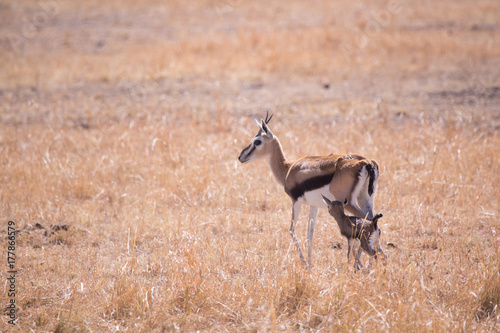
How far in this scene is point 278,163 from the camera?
6.43 meters

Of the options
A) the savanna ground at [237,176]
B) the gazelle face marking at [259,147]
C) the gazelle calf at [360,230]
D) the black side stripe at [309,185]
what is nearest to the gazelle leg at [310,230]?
the savanna ground at [237,176]

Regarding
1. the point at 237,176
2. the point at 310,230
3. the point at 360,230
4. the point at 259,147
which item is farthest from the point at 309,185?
the point at 237,176

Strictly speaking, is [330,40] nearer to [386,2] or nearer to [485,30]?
[485,30]

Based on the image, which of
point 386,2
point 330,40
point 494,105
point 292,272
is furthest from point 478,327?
point 386,2

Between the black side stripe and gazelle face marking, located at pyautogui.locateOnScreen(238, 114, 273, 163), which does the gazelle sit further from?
gazelle face marking, located at pyautogui.locateOnScreen(238, 114, 273, 163)

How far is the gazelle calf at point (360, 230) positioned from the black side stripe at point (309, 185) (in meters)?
0.33

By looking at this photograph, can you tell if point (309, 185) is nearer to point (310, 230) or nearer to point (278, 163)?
point (310, 230)

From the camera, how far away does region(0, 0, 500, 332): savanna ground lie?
4520 mm

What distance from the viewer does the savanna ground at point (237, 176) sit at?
452 centimetres

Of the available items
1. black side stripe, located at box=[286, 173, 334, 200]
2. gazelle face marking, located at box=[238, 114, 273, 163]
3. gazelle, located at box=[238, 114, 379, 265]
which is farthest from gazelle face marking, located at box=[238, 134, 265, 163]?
black side stripe, located at box=[286, 173, 334, 200]

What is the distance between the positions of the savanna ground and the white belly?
0.63m

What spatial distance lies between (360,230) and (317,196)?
2.61 ft

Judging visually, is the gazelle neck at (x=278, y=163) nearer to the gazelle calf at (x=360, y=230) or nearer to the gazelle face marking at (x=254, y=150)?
the gazelle face marking at (x=254, y=150)

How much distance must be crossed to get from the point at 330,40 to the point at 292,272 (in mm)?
14164
